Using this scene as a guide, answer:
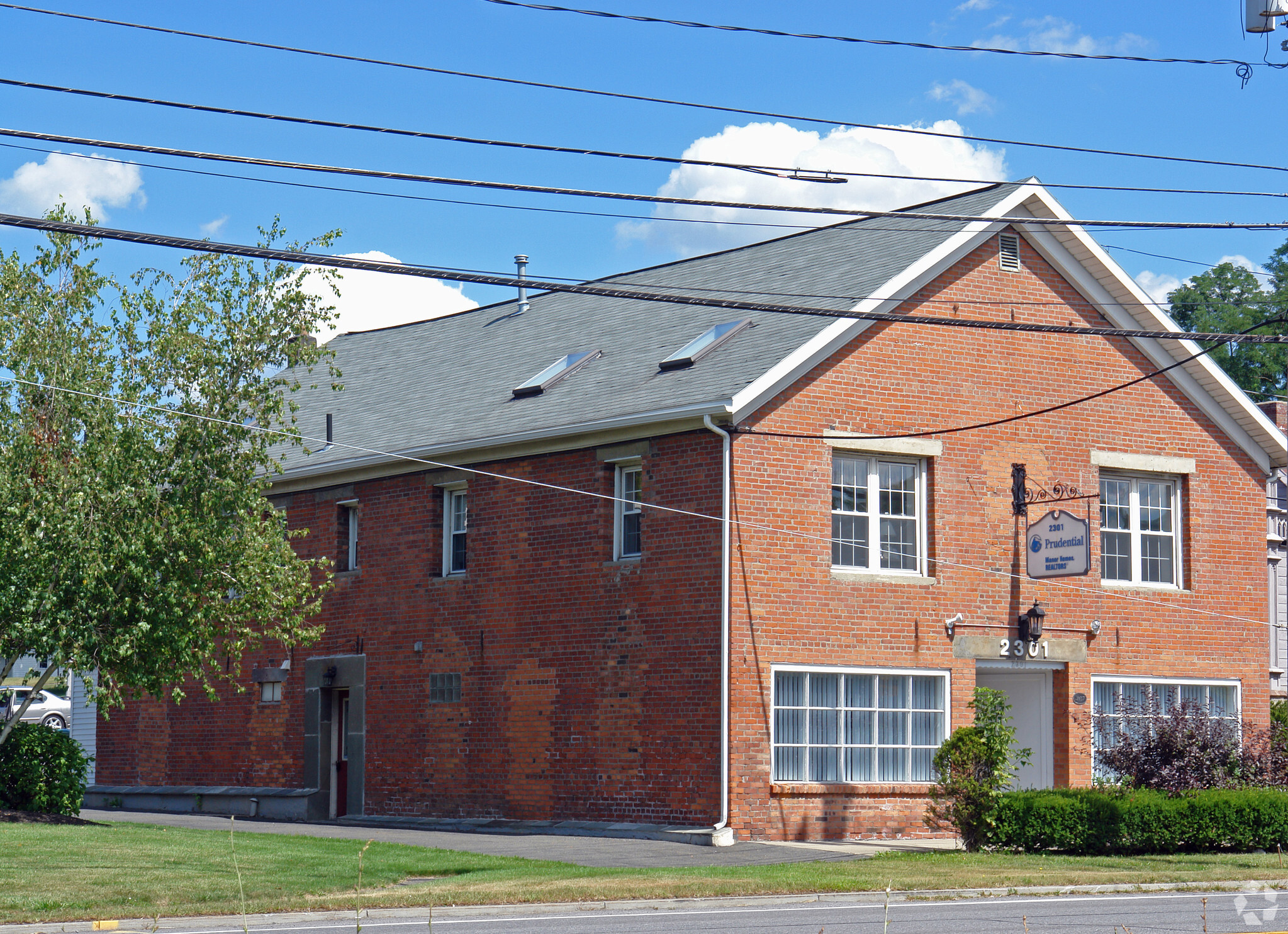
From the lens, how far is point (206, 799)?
30.0 meters

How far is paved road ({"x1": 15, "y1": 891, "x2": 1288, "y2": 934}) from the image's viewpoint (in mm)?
12609

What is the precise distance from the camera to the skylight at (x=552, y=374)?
1039 inches

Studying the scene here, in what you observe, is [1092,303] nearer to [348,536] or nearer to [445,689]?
[445,689]

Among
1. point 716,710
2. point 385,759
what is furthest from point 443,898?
point 385,759

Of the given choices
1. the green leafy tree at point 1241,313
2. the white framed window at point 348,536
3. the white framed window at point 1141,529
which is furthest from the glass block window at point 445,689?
the green leafy tree at point 1241,313

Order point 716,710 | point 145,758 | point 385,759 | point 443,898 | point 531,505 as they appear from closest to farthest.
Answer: point 443,898, point 716,710, point 531,505, point 385,759, point 145,758

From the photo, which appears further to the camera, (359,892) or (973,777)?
(973,777)

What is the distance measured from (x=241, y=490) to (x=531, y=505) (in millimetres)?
4399

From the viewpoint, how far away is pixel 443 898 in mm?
14773

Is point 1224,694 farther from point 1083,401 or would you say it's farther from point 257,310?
point 257,310

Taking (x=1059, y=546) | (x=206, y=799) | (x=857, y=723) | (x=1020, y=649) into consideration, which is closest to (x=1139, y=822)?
(x=857, y=723)

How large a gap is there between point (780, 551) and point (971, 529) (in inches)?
132

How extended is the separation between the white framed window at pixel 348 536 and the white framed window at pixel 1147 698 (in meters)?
12.4

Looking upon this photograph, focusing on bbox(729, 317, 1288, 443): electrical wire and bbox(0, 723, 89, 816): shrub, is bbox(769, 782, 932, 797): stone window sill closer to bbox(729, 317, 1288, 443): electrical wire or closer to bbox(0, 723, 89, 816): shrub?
bbox(729, 317, 1288, 443): electrical wire
